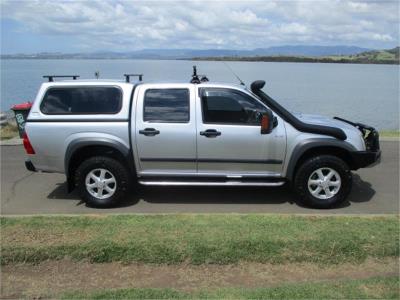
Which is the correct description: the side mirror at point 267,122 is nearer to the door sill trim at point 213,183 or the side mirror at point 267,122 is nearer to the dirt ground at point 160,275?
the door sill trim at point 213,183

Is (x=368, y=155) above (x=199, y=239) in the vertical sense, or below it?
above

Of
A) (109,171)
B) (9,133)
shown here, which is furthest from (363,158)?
(9,133)

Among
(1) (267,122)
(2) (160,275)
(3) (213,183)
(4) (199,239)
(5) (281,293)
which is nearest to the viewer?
(5) (281,293)

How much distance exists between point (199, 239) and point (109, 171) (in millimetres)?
2217

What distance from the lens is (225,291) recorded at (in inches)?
162

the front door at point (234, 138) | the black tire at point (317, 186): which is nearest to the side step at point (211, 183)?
the front door at point (234, 138)

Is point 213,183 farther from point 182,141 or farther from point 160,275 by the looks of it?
point 160,275

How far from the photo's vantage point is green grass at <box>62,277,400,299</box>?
4.00m

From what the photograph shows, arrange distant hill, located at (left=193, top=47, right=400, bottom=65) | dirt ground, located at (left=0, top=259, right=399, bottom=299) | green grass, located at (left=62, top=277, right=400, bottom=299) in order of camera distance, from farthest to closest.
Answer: distant hill, located at (left=193, top=47, right=400, bottom=65) < dirt ground, located at (left=0, top=259, right=399, bottom=299) < green grass, located at (left=62, top=277, right=400, bottom=299)

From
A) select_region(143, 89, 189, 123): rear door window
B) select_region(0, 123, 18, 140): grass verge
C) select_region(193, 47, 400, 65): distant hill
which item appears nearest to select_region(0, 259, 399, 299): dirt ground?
select_region(143, 89, 189, 123): rear door window

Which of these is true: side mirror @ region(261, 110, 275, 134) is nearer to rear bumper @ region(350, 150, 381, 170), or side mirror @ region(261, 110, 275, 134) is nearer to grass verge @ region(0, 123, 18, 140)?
rear bumper @ region(350, 150, 381, 170)

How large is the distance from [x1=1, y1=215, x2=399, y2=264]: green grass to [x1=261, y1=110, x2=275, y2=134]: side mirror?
134cm

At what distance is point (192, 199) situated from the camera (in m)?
7.19

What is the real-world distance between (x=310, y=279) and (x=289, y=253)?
0.45 meters
